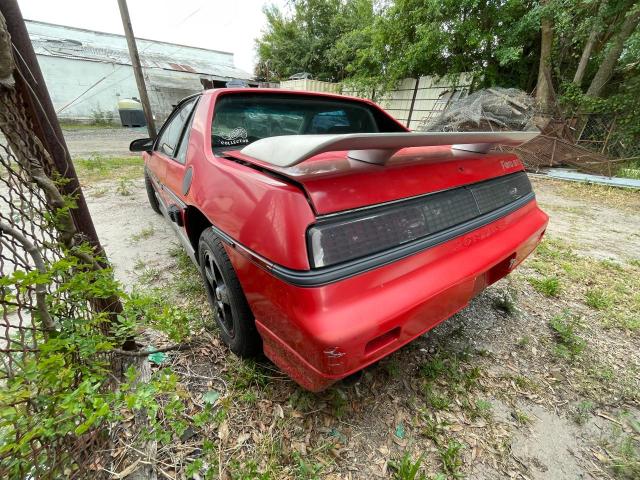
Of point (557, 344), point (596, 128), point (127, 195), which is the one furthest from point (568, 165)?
point (127, 195)

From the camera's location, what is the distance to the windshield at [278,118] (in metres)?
2.06

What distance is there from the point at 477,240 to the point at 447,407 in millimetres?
864

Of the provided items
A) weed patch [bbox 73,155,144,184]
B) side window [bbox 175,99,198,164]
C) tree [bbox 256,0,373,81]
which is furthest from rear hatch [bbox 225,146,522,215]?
tree [bbox 256,0,373,81]

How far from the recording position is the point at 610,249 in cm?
329

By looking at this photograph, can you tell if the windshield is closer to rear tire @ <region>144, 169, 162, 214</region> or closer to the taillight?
the taillight

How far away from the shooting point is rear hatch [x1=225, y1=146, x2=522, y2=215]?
1.12 metres

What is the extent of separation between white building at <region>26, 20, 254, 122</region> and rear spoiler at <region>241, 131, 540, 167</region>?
56.1 feet

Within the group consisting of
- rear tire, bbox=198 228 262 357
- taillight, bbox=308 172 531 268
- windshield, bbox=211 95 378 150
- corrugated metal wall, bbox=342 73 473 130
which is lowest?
rear tire, bbox=198 228 262 357

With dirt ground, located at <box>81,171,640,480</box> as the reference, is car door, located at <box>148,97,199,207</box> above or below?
above

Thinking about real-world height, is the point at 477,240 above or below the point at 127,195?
above

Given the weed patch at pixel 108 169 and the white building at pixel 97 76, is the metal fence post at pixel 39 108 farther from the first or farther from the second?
the white building at pixel 97 76

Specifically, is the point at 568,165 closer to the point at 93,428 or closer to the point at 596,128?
the point at 596,128

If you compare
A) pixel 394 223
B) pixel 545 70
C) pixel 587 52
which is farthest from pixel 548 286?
pixel 587 52

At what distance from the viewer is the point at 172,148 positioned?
Result: 2.51 metres
